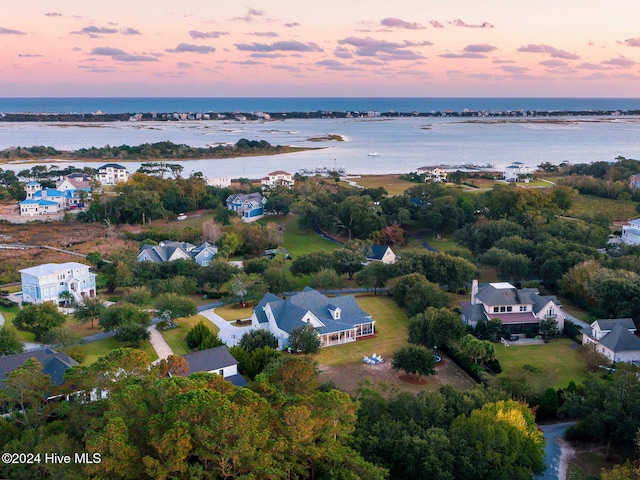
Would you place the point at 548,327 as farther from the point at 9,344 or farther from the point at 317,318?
the point at 9,344

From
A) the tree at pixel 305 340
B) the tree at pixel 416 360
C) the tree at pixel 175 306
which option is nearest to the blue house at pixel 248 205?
the tree at pixel 175 306

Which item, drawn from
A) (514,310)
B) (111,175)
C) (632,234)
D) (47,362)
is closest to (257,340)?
(47,362)

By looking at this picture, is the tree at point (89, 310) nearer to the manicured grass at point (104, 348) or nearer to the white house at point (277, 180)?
the manicured grass at point (104, 348)

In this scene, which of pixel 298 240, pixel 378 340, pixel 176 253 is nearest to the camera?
pixel 378 340

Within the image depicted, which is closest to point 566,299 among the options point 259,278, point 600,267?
point 600,267

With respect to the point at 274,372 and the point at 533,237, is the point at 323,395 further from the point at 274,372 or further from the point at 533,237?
the point at 533,237
